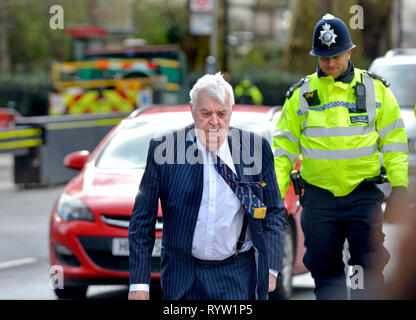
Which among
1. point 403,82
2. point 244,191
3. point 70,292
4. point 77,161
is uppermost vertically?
point 244,191

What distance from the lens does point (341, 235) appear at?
17.2ft

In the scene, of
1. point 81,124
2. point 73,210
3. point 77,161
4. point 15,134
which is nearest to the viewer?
point 73,210

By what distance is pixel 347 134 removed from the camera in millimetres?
5074

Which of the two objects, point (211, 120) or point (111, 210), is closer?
point (211, 120)

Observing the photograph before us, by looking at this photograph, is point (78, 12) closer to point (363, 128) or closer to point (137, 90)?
point (137, 90)

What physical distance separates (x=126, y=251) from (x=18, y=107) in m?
27.7

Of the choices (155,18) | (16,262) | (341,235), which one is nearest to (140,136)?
(16,262)

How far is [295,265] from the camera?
7480 millimetres

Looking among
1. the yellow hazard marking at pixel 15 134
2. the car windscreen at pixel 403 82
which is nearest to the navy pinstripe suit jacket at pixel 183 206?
the car windscreen at pixel 403 82

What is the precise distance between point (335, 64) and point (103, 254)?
258 centimetres

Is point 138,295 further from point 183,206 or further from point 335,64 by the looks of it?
point 335,64

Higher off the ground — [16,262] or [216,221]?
[216,221]

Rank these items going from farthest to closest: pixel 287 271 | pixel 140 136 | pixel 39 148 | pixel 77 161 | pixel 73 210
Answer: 1. pixel 39 148
2. pixel 77 161
3. pixel 140 136
4. pixel 287 271
5. pixel 73 210
